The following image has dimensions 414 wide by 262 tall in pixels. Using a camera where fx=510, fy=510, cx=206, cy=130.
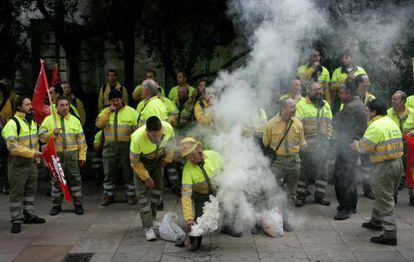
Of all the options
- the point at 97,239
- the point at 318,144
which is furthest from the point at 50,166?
the point at 318,144

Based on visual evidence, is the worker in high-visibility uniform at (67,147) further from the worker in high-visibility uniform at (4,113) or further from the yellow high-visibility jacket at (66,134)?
the worker in high-visibility uniform at (4,113)

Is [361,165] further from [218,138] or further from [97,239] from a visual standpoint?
[97,239]

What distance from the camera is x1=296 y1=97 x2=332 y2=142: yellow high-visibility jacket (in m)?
8.16

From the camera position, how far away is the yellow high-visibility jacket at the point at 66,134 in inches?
308

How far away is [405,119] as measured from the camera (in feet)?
27.8

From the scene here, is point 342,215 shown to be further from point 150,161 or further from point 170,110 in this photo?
point 170,110

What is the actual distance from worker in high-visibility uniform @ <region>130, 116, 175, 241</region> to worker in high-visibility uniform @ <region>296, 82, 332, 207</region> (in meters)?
2.39

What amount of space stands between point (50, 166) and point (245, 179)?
3.01 meters

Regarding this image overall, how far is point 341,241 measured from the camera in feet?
21.1

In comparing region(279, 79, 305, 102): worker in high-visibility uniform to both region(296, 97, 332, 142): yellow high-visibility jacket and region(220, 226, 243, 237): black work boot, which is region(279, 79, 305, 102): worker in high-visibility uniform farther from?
region(220, 226, 243, 237): black work boot

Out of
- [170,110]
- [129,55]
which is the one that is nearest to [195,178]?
[170,110]

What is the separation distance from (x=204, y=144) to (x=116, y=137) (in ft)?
5.29

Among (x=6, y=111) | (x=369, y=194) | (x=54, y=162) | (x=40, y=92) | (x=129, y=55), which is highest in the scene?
(x=129, y=55)

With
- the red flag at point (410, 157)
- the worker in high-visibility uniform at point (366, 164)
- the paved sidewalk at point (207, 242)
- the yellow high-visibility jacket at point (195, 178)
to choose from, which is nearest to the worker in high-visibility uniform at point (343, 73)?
the worker in high-visibility uniform at point (366, 164)
